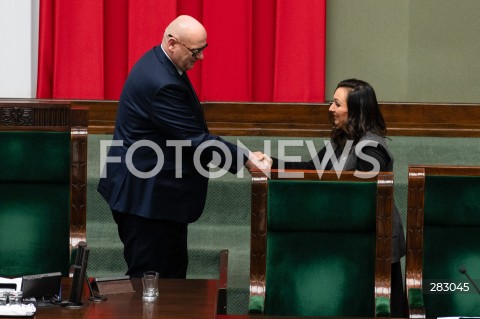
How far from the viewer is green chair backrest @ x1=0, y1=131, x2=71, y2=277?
115 inches

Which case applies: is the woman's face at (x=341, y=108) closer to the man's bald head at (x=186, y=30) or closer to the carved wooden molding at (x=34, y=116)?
the man's bald head at (x=186, y=30)

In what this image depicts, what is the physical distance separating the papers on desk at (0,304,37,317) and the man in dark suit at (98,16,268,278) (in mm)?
923

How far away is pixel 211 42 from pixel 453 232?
2.11m

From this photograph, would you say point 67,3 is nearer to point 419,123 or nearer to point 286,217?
point 419,123

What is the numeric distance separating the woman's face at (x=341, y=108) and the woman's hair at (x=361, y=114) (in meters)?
0.02

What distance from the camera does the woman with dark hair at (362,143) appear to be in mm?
2781

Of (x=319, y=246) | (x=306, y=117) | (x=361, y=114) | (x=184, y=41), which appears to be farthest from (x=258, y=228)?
(x=306, y=117)

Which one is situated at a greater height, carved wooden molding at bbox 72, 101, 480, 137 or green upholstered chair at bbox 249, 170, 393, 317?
carved wooden molding at bbox 72, 101, 480, 137

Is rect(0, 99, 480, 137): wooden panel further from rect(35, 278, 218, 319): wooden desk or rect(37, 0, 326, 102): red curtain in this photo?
rect(35, 278, 218, 319): wooden desk

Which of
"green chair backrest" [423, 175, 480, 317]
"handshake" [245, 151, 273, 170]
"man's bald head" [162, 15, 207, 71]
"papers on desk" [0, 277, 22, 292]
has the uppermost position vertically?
"man's bald head" [162, 15, 207, 71]

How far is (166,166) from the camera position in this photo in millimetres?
2918

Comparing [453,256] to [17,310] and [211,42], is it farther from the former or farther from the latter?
[211,42]

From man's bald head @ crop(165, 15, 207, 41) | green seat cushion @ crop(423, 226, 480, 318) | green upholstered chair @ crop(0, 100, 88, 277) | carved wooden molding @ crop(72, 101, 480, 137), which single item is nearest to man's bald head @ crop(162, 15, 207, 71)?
man's bald head @ crop(165, 15, 207, 41)

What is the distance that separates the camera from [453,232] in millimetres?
2615
